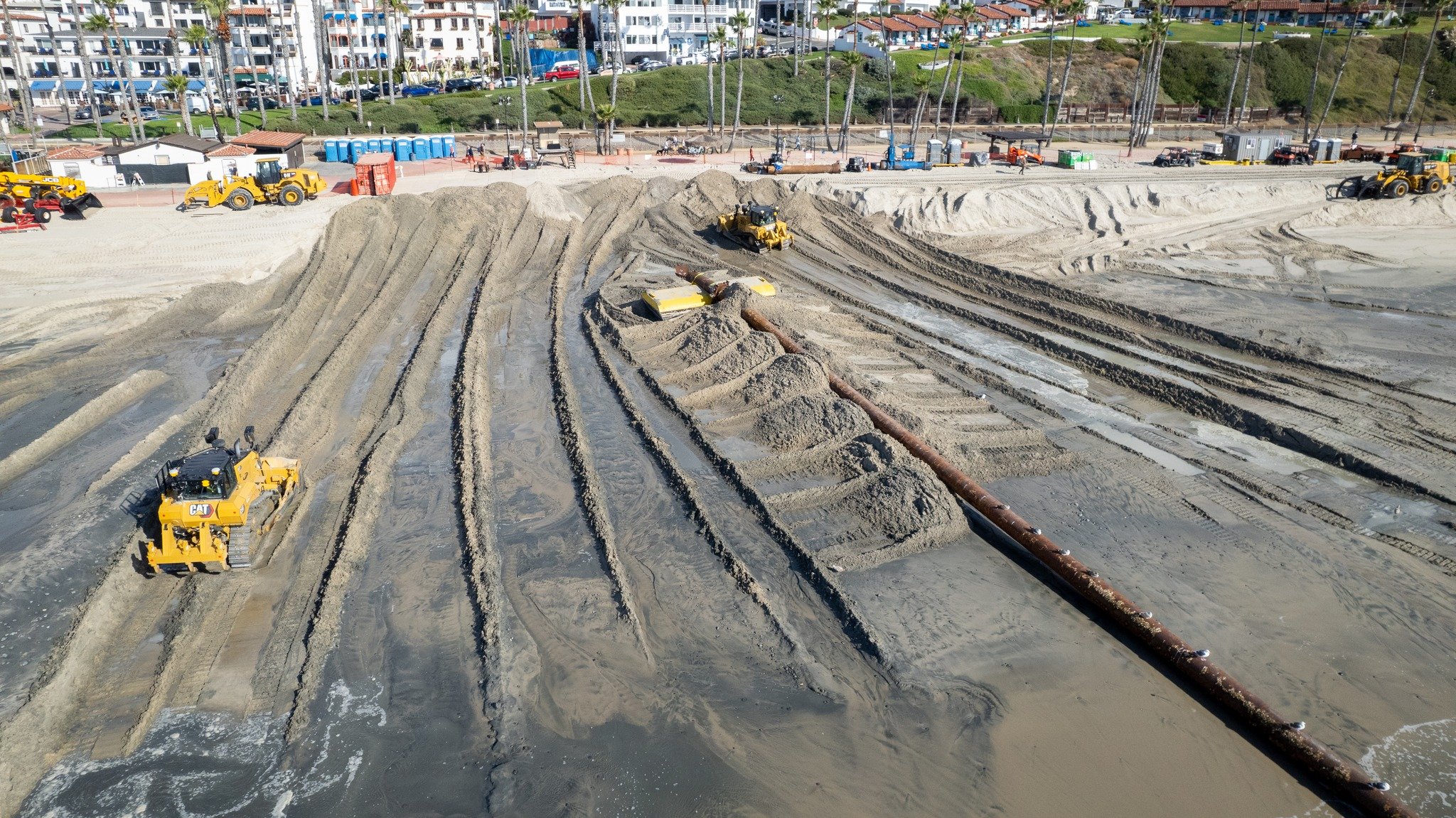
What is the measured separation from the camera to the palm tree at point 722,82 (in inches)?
2255

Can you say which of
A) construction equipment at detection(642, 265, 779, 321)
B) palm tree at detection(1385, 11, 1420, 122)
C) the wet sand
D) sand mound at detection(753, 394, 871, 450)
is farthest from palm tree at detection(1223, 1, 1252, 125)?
sand mound at detection(753, 394, 871, 450)

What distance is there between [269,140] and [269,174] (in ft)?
27.8

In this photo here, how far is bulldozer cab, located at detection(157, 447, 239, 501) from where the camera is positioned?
41.6 ft

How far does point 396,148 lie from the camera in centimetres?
4709

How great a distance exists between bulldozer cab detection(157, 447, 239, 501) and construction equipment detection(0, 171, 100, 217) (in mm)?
26388

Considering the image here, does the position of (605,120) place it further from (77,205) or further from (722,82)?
(77,205)

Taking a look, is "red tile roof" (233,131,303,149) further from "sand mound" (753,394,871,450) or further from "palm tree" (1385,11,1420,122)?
"palm tree" (1385,11,1420,122)

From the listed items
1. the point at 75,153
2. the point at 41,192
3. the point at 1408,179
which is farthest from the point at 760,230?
the point at 75,153

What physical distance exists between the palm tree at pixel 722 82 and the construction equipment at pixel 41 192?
3572 cm

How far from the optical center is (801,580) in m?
13.4

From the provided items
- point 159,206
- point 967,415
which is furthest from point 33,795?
point 159,206

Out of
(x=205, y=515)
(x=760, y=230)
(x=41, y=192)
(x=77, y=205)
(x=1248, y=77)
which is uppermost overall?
(x=1248, y=77)

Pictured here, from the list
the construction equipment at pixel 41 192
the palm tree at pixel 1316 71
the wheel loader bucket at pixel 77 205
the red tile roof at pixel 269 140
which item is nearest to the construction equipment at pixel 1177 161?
the palm tree at pixel 1316 71

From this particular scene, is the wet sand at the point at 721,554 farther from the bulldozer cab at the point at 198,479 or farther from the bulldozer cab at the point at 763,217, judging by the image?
the bulldozer cab at the point at 763,217
